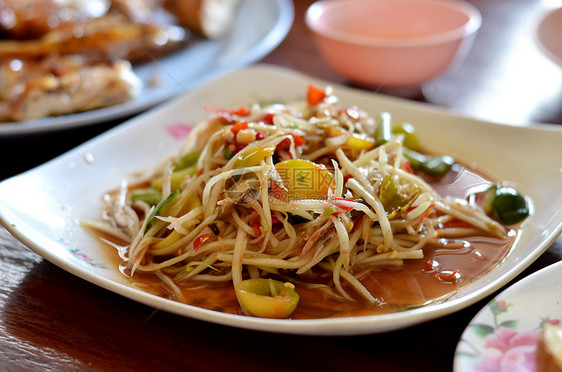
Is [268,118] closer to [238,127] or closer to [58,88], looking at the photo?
[238,127]

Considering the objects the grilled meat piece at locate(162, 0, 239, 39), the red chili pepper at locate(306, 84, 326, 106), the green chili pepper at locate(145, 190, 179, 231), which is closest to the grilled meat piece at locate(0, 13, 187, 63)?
the grilled meat piece at locate(162, 0, 239, 39)

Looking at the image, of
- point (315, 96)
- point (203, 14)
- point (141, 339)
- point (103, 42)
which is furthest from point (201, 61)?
point (141, 339)

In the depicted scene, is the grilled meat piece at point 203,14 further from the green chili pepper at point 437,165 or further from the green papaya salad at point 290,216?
the green chili pepper at point 437,165

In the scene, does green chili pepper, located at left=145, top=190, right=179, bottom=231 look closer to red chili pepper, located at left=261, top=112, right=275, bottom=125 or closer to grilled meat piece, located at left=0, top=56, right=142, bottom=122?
red chili pepper, located at left=261, top=112, right=275, bottom=125

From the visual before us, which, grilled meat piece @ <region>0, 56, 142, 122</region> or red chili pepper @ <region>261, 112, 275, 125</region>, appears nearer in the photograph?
red chili pepper @ <region>261, 112, 275, 125</region>

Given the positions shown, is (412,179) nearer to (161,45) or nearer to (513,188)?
(513,188)

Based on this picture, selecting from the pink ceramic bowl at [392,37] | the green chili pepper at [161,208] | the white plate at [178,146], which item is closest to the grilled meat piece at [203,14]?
the pink ceramic bowl at [392,37]
